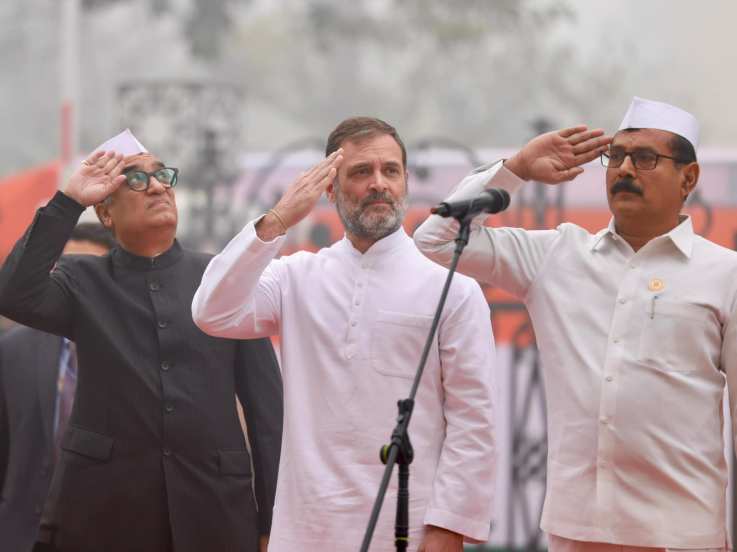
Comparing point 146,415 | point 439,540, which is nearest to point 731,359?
point 439,540

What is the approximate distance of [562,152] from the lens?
4223 mm

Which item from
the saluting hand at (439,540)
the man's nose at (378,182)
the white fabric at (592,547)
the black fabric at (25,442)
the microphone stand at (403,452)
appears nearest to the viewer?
the microphone stand at (403,452)

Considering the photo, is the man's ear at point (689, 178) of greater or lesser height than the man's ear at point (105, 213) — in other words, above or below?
above

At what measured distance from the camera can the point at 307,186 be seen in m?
4.27

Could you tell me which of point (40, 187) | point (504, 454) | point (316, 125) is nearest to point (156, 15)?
point (316, 125)

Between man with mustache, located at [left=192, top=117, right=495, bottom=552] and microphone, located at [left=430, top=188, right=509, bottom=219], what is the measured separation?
341 millimetres

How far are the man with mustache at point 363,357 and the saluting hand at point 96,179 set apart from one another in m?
0.60

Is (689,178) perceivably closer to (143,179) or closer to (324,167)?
(324,167)

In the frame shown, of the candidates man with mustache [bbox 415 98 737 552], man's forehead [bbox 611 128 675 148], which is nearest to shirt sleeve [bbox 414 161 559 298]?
man with mustache [bbox 415 98 737 552]

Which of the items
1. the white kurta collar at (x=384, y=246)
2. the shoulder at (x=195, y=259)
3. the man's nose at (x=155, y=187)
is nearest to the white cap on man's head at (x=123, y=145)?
the man's nose at (x=155, y=187)

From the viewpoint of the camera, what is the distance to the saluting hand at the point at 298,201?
13.9ft

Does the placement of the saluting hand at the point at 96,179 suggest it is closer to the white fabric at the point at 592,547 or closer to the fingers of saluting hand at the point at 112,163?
the fingers of saluting hand at the point at 112,163

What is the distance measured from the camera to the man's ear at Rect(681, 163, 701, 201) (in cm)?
418

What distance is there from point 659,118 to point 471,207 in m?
0.65
